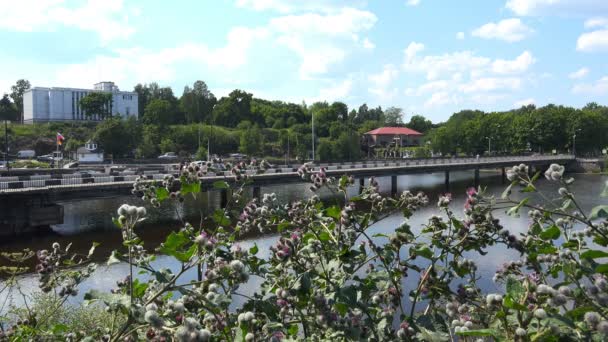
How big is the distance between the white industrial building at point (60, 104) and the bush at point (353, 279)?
15551cm

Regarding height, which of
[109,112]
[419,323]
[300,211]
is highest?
[109,112]

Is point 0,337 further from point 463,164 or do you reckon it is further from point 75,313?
point 463,164

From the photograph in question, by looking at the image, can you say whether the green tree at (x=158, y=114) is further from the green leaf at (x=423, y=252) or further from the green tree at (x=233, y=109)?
the green leaf at (x=423, y=252)

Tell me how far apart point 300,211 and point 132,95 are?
165 metres

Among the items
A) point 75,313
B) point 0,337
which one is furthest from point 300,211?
point 75,313

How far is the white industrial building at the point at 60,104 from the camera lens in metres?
152

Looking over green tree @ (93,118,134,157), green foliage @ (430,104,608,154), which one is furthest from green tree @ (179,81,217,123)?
green foliage @ (430,104,608,154)

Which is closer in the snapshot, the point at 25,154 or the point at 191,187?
the point at 191,187

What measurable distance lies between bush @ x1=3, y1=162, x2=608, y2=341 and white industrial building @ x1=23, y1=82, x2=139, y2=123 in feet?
510

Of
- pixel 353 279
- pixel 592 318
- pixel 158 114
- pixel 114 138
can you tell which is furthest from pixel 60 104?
pixel 592 318

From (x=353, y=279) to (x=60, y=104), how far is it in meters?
171

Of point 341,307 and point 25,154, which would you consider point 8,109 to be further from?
point 341,307

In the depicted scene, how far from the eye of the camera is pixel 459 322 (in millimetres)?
3137

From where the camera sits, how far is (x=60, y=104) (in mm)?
157250
